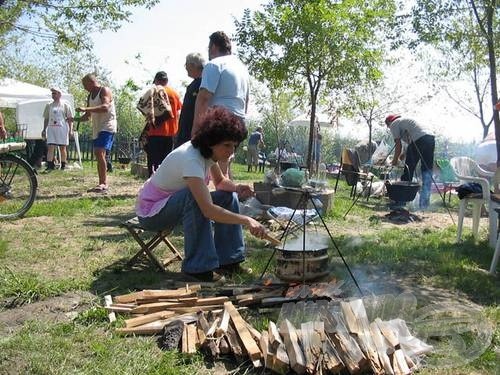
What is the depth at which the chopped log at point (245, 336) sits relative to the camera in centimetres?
244

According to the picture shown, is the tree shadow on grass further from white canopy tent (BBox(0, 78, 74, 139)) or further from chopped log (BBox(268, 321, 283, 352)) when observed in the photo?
white canopy tent (BBox(0, 78, 74, 139))

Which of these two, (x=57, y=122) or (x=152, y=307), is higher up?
(x=57, y=122)

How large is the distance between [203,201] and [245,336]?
108cm

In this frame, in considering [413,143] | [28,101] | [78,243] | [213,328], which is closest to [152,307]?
[213,328]

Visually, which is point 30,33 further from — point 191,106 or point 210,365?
point 210,365

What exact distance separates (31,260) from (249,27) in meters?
7.29

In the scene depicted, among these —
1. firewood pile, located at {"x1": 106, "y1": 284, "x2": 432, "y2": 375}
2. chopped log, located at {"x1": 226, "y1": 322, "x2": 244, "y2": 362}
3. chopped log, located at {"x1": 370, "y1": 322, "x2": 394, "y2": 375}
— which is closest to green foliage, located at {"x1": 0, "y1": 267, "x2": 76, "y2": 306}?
firewood pile, located at {"x1": 106, "y1": 284, "x2": 432, "y2": 375}

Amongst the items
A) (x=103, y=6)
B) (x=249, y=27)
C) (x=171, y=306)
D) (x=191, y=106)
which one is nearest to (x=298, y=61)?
(x=249, y=27)

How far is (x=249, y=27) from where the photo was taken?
9945 millimetres

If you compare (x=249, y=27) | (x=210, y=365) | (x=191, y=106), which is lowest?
(x=210, y=365)

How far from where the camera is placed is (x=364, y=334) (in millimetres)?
2471

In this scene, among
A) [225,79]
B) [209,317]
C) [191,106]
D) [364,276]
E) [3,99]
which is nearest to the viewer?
[209,317]

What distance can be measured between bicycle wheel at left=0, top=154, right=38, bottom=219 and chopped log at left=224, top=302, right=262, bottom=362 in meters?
3.76

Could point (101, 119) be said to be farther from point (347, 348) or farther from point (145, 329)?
point (347, 348)
